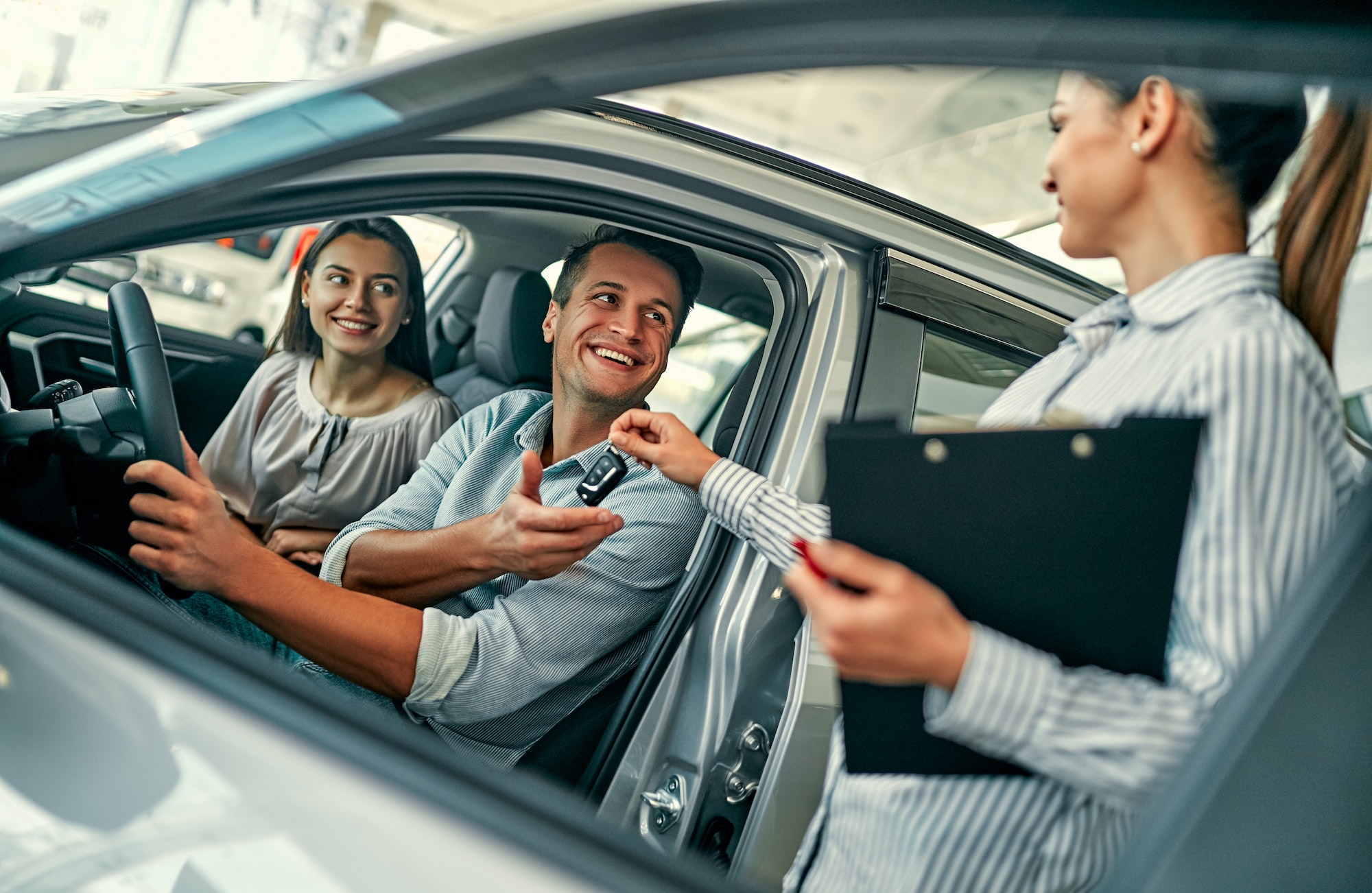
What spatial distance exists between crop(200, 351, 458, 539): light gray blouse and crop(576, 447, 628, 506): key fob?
68 cm

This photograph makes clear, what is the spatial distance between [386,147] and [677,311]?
1115 mm

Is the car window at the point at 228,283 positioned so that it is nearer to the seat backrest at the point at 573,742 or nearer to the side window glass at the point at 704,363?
the side window glass at the point at 704,363

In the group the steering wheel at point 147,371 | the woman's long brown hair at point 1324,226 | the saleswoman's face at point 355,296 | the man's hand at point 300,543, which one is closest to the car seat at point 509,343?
the saleswoman's face at point 355,296

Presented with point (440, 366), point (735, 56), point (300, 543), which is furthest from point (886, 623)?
point (440, 366)

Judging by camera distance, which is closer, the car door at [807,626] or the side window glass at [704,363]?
the car door at [807,626]

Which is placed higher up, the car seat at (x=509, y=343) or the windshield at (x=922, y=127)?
the windshield at (x=922, y=127)

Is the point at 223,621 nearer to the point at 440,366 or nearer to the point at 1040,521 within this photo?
the point at 440,366

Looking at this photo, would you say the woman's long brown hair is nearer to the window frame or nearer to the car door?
the car door

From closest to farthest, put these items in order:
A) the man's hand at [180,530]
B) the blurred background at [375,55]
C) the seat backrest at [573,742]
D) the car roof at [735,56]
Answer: the car roof at [735,56] → the man's hand at [180,530] → the seat backrest at [573,742] → the blurred background at [375,55]

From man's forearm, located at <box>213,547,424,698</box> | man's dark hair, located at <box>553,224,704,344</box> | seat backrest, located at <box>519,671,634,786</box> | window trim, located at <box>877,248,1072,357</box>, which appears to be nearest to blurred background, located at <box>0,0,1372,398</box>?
window trim, located at <box>877,248,1072,357</box>

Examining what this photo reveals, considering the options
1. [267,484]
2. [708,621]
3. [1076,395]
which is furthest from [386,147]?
[267,484]

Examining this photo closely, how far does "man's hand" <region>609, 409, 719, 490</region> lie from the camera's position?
1312 mm

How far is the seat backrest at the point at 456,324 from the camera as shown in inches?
99.3

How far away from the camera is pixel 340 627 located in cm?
137
